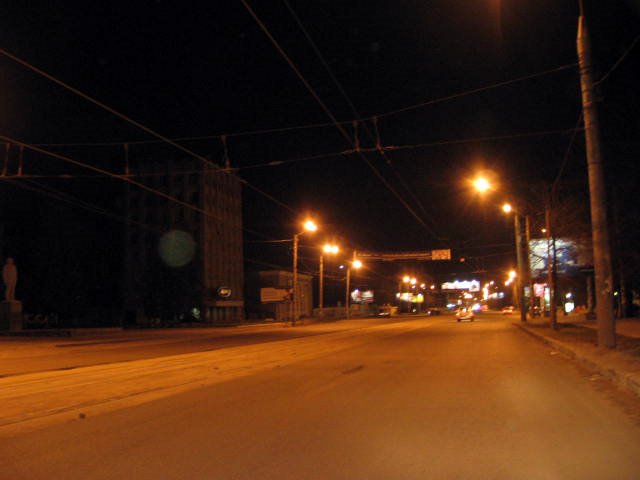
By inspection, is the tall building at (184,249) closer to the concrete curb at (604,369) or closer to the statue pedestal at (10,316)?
the statue pedestal at (10,316)

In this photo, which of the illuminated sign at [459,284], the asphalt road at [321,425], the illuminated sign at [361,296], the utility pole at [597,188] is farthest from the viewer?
the illuminated sign at [459,284]

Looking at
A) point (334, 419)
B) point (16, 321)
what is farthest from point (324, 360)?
point (16, 321)

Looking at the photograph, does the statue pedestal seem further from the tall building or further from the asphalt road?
the asphalt road

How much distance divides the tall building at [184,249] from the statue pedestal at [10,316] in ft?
87.0

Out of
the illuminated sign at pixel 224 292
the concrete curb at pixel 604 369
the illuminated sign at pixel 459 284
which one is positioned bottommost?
the concrete curb at pixel 604 369

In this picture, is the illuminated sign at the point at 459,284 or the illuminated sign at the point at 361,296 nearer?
the illuminated sign at the point at 361,296

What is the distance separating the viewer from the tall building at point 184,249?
75562 millimetres

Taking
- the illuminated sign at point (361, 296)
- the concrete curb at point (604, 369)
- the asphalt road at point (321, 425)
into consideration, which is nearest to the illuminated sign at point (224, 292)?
the illuminated sign at point (361, 296)

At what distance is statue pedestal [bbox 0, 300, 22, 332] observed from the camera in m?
46.8

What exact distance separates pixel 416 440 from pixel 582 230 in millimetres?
32961

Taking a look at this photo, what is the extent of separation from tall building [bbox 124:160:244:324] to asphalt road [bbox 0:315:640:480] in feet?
198

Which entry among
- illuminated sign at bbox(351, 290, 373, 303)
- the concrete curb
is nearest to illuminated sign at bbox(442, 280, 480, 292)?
illuminated sign at bbox(351, 290, 373, 303)

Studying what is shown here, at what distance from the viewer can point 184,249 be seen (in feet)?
262

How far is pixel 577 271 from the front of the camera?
5575 centimetres
